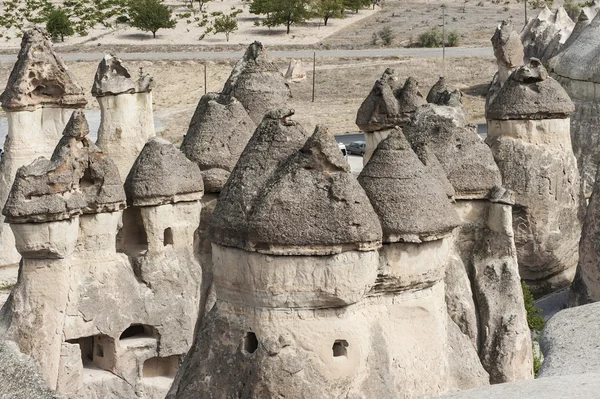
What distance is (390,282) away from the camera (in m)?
11.5

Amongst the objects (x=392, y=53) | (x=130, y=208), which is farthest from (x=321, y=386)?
(x=392, y=53)

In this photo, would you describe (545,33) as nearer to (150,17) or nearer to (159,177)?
(150,17)

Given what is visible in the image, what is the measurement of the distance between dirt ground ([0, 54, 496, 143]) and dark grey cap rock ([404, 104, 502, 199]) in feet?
87.4

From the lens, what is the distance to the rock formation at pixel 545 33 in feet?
126

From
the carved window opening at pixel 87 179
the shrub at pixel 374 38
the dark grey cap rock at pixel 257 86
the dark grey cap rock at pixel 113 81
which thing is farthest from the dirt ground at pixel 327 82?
the carved window opening at pixel 87 179

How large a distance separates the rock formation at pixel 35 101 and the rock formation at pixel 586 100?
352 inches

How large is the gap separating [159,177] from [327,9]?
49.9 m

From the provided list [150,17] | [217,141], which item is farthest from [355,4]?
[217,141]

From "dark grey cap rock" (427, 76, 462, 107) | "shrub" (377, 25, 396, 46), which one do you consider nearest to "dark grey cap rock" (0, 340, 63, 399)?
"dark grey cap rock" (427, 76, 462, 107)

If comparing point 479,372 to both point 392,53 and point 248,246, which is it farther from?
point 392,53

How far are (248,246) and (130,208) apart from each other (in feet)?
18.9

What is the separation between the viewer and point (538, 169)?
19.6 meters

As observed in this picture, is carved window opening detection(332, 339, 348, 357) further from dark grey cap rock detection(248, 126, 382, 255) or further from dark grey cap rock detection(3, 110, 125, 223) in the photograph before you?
dark grey cap rock detection(3, 110, 125, 223)

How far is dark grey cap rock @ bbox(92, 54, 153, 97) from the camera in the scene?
20312 millimetres
